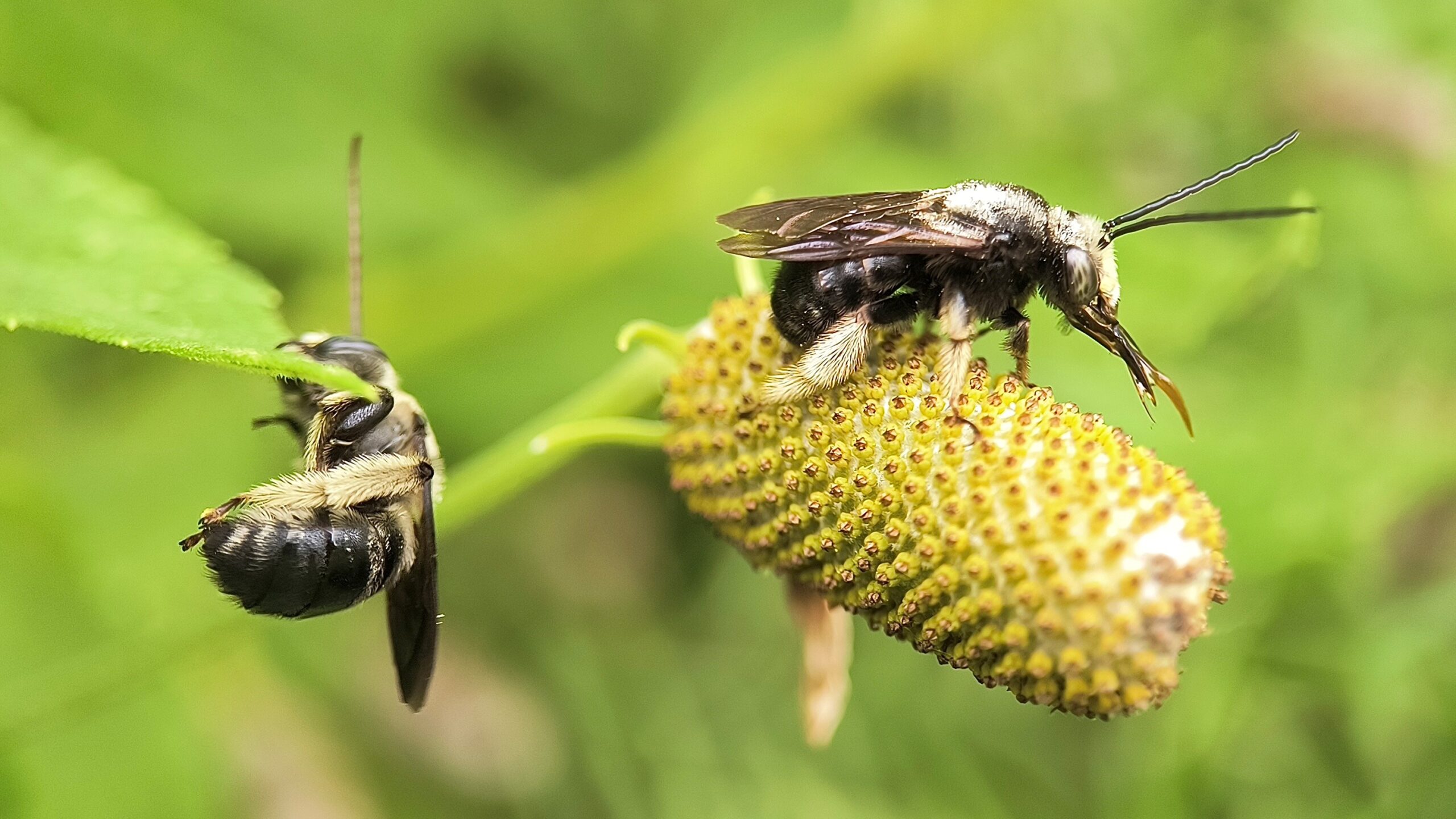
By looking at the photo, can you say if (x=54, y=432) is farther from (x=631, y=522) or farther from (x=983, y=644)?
(x=983, y=644)

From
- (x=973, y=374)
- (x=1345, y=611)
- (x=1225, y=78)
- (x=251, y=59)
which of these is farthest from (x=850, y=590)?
(x=1225, y=78)

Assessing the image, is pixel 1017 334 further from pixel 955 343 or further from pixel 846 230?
pixel 846 230

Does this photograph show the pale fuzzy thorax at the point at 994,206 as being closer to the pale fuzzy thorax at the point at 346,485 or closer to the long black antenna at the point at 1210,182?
the long black antenna at the point at 1210,182

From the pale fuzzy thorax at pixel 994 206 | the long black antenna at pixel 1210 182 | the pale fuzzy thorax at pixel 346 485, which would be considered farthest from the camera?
the pale fuzzy thorax at pixel 994 206

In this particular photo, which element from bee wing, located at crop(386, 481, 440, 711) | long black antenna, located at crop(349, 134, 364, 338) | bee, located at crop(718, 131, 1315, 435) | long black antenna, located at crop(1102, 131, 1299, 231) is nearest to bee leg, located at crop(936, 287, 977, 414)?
bee, located at crop(718, 131, 1315, 435)

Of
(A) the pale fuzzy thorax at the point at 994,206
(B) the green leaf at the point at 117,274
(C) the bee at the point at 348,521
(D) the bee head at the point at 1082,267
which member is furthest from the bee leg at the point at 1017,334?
(B) the green leaf at the point at 117,274
